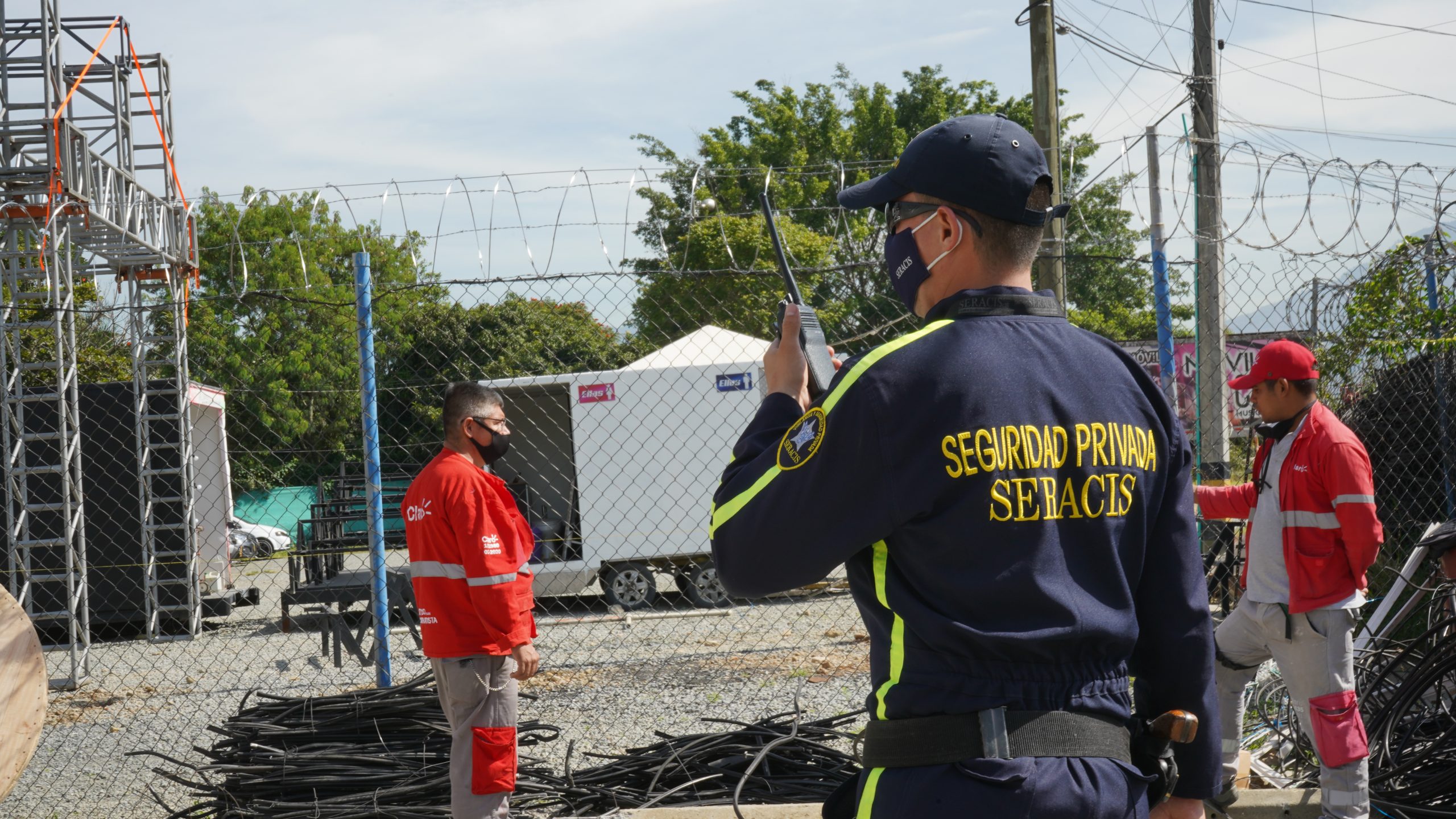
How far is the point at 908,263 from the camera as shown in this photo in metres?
1.87

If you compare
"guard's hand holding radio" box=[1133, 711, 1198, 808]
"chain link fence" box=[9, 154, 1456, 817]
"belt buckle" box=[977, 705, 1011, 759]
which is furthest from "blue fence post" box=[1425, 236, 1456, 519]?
"belt buckle" box=[977, 705, 1011, 759]

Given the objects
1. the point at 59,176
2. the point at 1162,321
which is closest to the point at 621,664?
the point at 1162,321

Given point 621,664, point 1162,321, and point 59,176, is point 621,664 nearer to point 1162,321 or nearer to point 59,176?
point 1162,321

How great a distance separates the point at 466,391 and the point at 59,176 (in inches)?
264

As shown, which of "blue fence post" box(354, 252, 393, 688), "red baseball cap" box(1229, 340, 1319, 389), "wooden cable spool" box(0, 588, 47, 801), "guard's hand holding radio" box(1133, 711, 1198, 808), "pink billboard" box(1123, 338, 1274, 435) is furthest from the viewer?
"pink billboard" box(1123, 338, 1274, 435)

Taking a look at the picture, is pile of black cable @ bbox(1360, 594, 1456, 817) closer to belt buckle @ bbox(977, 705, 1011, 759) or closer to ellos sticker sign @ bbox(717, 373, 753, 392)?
belt buckle @ bbox(977, 705, 1011, 759)

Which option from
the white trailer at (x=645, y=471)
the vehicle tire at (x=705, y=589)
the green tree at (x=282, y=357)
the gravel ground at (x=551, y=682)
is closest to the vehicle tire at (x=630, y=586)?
the white trailer at (x=645, y=471)

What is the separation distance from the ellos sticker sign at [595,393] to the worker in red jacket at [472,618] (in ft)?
25.9

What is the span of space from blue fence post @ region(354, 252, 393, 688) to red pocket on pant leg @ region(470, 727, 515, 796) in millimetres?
1267

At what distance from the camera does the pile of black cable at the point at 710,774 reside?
14.9 ft

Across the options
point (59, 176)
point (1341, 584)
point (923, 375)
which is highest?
point (59, 176)

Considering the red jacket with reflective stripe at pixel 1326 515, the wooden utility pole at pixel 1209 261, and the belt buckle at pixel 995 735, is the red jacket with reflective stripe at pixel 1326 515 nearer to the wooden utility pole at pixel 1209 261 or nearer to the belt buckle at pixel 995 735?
the wooden utility pole at pixel 1209 261

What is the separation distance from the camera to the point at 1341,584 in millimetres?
4289

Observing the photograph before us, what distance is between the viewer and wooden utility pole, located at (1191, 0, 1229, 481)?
814cm
